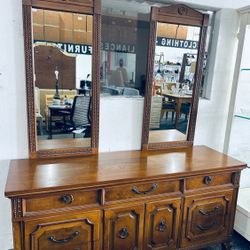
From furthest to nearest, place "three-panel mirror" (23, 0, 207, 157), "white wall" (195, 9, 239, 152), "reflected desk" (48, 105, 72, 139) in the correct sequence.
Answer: "white wall" (195, 9, 239, 152) → "reflected desk" (48, 105, 72, 139) → "three-panel mirror" (23, 0, 207, 157)

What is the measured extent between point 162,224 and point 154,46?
49.7 inches

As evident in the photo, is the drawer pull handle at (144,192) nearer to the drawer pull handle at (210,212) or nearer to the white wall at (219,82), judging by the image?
the drawer pull handle at (210,212)

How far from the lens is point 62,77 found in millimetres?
1729

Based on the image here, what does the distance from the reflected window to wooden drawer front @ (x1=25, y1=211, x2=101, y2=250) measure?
2.94ft

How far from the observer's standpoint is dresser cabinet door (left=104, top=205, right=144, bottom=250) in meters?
1.56

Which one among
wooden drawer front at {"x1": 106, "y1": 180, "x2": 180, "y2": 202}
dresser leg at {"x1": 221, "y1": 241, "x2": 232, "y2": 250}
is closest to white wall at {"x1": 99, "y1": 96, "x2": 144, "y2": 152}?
wooden drawer front at {"x1": 106, "y1": 180, "x2": 180, "y2": 202}

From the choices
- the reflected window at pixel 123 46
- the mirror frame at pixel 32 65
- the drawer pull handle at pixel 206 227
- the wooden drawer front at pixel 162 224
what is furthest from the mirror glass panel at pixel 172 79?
the drawer pull handle at pixel 206 227

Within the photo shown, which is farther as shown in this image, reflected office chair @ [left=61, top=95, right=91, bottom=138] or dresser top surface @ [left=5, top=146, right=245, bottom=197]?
reflected office chair @ [left=61, top=95, right=91, bottom=138]

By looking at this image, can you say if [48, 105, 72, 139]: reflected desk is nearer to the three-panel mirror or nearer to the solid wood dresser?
the three-panel mirror

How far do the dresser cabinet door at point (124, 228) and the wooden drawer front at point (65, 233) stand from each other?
71mm

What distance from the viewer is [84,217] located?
148 centimetres

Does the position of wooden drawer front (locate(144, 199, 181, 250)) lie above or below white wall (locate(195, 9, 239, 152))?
below

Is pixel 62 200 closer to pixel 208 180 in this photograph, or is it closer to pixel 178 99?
pixel 208 180

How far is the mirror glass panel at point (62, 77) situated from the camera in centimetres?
162
